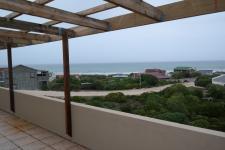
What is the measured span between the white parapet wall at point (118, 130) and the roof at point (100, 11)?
1.05 meters

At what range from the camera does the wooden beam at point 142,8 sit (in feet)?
6.15

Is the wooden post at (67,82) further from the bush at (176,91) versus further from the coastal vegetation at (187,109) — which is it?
the bush at (176,91)

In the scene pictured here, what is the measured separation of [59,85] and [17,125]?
23678 mm

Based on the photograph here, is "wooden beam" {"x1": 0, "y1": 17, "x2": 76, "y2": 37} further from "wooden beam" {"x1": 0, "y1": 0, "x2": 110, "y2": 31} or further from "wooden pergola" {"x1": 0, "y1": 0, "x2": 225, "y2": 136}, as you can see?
"wooden beam" {"x1": 0, "y1": 0, "x2": 110, "y2": 31}

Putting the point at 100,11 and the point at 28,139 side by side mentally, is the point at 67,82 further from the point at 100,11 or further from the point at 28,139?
the point at 100,11

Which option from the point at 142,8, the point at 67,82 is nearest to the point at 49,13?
the point at 142,8

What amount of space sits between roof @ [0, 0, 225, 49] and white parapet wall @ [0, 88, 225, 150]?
3.44 feet

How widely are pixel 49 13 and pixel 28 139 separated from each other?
2.16 meters

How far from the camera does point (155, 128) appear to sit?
216 centimetres

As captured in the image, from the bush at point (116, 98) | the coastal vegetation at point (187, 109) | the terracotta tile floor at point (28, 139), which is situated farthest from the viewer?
the bush at point (116, 98)

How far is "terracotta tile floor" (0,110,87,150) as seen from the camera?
3164 mm

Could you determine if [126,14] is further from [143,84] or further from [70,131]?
[143,84]

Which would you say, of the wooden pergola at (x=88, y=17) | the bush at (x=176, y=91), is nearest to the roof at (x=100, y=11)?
the wooden pergola at (x=88, y=17)

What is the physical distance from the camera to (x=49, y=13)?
7.73 feet
